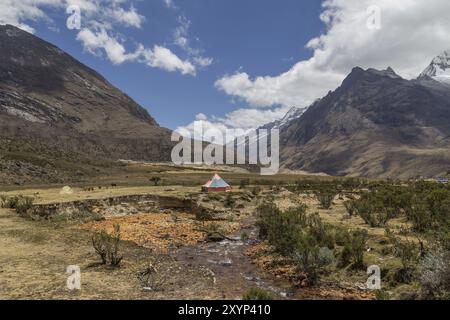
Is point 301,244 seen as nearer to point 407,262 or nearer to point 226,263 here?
point 407,262

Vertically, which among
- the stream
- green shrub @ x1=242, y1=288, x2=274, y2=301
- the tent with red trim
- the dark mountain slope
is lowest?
the stream

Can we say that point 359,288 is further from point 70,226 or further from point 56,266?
point 70,226

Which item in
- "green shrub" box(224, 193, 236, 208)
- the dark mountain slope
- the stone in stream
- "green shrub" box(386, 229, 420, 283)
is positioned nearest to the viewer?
"green shrub" box(386, 229, 420, 283)

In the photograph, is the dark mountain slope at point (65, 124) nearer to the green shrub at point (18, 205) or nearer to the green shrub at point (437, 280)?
the green shrub at point (18, 205)

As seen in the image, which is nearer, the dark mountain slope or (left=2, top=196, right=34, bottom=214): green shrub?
(left=2, top=196, right=34, bottom=214): green shrub

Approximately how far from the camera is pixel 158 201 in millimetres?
33844

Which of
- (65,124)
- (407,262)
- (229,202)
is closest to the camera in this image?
(407,262)

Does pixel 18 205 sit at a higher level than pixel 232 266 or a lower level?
higher

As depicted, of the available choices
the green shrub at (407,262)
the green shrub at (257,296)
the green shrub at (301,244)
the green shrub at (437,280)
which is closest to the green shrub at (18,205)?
the green shrub at (301,244)

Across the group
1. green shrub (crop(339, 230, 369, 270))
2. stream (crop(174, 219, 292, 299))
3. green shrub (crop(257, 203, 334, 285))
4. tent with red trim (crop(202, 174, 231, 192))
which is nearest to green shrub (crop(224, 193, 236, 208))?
tent with red trim (crop(202, 174, 231, 192))

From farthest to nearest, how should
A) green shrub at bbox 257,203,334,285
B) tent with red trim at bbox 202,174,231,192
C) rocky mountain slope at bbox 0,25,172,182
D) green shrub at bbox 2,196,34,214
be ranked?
rocky mountain slope at bbox 0,25,172,182, tent with red trim at bbox 202,174,231,192, green shrub at bbox 2,196,34,214, green shrub at bbox 257,203,334,285

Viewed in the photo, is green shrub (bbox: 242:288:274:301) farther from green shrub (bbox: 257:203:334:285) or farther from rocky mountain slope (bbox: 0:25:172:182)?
rocky mountain slope (bbox: 0:25:172:182)

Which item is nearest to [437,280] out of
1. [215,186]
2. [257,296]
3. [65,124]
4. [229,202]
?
[257,296]
